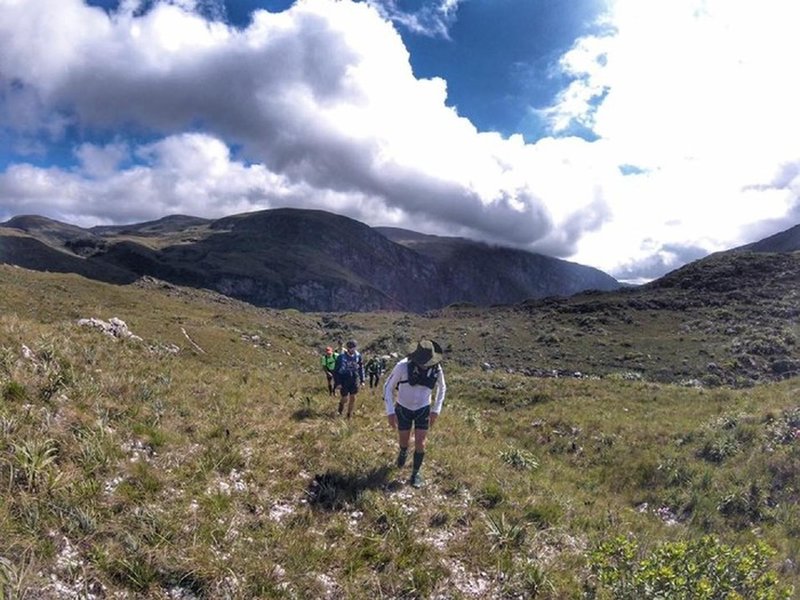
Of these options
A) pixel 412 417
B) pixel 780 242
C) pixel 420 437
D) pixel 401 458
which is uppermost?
pixel 780 242

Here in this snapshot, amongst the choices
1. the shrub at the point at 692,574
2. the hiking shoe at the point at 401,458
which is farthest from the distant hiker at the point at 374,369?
the shrub at the point at 692,574

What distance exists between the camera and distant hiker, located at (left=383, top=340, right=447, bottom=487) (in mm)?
8602

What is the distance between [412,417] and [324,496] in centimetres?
199

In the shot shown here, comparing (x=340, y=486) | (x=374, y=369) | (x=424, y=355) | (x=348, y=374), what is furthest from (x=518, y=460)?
(x=374, y=369)

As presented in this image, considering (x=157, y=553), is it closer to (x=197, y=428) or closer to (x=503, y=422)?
(x=197, y=428)

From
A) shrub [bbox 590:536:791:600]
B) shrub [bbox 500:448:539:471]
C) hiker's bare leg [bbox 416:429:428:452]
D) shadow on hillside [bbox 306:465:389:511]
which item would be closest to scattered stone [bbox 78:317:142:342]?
shadow on hillside [bbox 306:465:389:511]

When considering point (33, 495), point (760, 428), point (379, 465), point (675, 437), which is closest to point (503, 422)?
point (675, 437)

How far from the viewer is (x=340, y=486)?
8.08 m

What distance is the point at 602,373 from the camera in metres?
46.6

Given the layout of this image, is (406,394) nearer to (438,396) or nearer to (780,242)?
(438,396)

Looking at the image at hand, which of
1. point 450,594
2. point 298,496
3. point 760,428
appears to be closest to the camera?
point 450,594

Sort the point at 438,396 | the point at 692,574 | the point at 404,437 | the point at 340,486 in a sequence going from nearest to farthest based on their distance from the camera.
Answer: the point at 692,574, the point at 340,486, the point at 438,396, the point at 404,437

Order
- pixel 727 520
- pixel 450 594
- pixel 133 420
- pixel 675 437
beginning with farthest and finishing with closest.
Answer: pixel 675 437
pixel 727 520
pixel 133 420
pixel 450 594

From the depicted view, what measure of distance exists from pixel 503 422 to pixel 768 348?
37.3 meters
